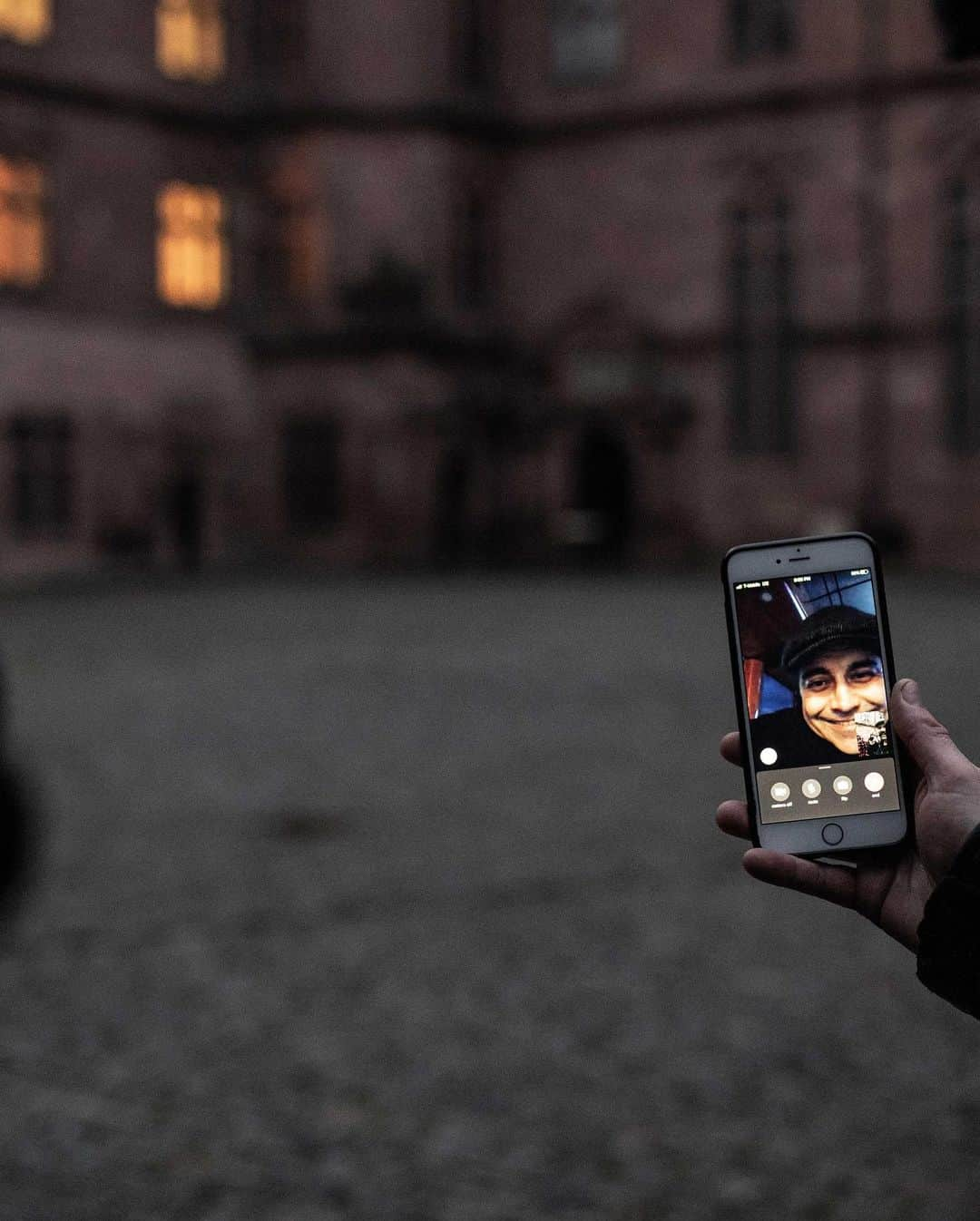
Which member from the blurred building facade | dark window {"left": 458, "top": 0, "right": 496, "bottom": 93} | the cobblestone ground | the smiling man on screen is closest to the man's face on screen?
the smiling man on screen

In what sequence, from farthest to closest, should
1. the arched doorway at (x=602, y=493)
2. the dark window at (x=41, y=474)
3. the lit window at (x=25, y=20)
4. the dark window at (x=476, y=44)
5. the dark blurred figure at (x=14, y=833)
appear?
the arched doorway at (x=602, y=493) < the dark window at (x=476, y=44) < the dark window at (x=41, y=474) < the lit window at (x=25, y=20) < the dark blurred figure at (x=14, y=833)

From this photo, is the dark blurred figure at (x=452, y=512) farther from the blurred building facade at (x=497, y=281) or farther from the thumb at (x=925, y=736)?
the thumb at (x=925, y=736)

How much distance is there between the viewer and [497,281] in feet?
130

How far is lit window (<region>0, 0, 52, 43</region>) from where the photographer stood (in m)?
33.2

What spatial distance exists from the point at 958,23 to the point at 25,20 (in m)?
35.0

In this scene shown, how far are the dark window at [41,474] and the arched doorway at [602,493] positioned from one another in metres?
10.4

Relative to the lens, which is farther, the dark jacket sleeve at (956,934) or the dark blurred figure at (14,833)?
the dark blurred figure at (14,833)

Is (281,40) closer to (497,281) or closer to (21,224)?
(497,281)

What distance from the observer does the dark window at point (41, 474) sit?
33969 mm

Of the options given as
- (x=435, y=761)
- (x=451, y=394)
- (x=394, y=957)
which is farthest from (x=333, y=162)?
(x=394, y=957)

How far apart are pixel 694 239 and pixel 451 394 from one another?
5.65m

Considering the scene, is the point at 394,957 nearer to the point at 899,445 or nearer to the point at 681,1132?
the point at 681,1132

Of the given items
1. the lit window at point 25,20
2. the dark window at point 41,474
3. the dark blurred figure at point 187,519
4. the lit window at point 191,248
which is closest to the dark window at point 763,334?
the lit window at point 191,248

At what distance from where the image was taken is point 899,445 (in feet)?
120
